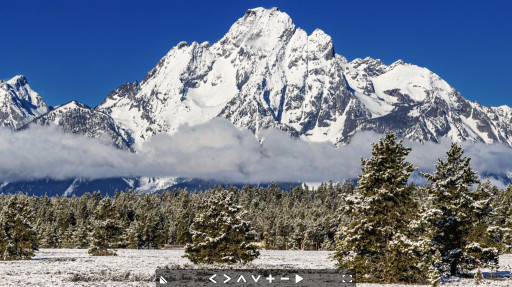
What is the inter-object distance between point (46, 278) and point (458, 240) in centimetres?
3506

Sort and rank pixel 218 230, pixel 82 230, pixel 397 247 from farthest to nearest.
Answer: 1. pixel 82 230
2. pixel 218 230
3. pixel 397 247

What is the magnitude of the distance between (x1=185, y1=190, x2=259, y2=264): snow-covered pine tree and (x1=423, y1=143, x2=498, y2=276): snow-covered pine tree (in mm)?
21124

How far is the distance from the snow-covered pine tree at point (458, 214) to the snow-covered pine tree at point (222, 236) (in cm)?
2112

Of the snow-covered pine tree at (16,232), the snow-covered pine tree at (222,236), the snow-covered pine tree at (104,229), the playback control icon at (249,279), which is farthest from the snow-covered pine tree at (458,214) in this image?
the snow-covered pine tree at (104,229)

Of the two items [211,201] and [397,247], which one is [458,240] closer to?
[397,247]

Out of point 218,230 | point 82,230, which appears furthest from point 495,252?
point 82,230

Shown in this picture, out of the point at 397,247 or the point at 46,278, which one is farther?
the point at 46,278

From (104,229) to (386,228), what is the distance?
60814 mm

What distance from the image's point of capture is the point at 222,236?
55531 millimetres

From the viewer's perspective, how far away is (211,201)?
5762cm

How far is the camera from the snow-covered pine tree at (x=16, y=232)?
6600 centimetres

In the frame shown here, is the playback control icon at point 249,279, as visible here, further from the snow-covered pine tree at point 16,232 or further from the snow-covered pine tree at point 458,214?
the snow-covered pine tree at point 16,232

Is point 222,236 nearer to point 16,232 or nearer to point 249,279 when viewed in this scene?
point 249,279

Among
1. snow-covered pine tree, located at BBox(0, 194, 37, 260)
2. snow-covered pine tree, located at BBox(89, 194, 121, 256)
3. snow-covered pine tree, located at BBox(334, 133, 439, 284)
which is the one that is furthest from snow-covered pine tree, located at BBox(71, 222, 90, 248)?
snow-covered pine tree, located at BBox(334, 133, 439, 284)
